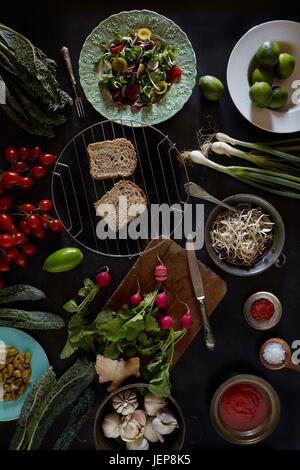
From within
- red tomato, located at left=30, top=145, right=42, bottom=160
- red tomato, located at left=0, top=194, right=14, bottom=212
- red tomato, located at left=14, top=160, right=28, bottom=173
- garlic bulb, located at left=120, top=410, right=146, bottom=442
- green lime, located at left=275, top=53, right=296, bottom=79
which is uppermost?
green lime, located at left=275, top=53, right=296, bottom=79

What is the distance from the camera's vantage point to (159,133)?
2.33 metres

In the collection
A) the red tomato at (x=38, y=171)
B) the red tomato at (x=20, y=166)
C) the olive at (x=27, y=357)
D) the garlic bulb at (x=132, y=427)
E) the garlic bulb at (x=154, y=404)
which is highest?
the red tomato at (x=20, y=166)

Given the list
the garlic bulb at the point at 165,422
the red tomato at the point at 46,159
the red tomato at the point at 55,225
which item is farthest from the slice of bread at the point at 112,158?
the garlic bulb at the point at 165,422

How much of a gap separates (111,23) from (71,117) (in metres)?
0.52

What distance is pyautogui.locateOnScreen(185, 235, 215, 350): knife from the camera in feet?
7.47

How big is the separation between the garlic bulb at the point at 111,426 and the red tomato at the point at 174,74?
1.80 metres

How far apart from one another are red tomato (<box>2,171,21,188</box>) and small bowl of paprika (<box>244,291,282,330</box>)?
1.37m

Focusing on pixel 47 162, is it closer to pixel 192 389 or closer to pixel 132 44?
pixel 132 44

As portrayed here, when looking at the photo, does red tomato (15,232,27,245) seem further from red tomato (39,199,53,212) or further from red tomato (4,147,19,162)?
red tomato (4,147,19,162)

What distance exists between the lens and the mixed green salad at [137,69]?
2205 mm

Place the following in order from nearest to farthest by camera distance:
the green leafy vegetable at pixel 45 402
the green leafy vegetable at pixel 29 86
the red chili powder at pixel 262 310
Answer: the green leafy vegetable at pixel 29 86, the green leafy vegetable at pixel 45 402, the red chili powder at pixel 262 310

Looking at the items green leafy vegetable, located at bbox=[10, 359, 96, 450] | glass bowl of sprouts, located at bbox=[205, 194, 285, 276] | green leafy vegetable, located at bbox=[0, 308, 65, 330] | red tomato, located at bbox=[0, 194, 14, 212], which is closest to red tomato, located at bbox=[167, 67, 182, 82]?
glass bowl of sprouts, located at bbox=[205, 194, 285, 276]

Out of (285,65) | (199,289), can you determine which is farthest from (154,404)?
(285,65)

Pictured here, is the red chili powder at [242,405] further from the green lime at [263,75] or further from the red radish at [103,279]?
the green lime at [263,75]
